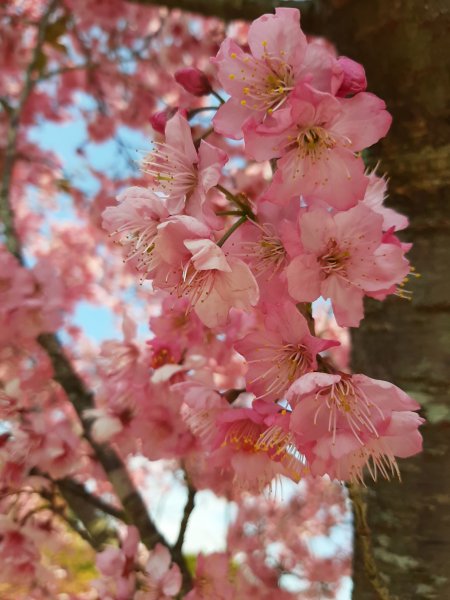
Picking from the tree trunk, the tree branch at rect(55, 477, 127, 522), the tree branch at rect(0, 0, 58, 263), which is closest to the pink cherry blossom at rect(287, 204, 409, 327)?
the tree trunk

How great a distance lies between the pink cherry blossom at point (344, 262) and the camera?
60 centimetres

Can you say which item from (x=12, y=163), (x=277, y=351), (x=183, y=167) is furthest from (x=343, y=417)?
(x=12, y=163)

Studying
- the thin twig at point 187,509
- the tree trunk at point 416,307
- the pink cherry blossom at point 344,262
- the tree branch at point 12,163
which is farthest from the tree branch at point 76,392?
the pink cherry blossom at point 344,262

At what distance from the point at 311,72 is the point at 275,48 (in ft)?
0.20

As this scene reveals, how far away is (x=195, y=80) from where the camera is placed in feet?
2.69

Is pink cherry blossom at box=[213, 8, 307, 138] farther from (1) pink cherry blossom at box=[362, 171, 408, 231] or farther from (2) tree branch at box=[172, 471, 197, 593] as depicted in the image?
(2) tree branch at box=[172, 471, 197, 593]

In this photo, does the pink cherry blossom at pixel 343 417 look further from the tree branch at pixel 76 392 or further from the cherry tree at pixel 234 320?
the tree branch at pixel 76 392

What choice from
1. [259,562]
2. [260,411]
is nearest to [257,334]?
[260,411]

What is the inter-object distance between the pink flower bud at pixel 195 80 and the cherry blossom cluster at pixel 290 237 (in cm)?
19

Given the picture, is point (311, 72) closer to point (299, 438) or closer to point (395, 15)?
point (299, 438)

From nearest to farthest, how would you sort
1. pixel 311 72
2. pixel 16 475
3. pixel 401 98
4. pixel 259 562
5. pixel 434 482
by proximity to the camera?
pixel 311 72 → pixel 434 482 → pixel 401 98 → pixel 16 475 → pixel 259 562

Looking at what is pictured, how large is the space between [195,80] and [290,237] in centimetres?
34

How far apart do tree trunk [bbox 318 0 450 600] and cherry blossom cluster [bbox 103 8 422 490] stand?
1.14 ft

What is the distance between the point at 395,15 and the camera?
3.58 feet
